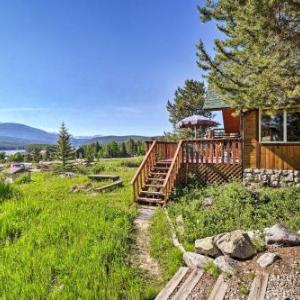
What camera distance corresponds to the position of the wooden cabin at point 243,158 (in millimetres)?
11023

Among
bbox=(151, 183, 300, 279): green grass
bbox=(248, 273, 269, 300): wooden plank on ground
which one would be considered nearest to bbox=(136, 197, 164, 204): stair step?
bbox=(151, 183, 300, 279): green grass

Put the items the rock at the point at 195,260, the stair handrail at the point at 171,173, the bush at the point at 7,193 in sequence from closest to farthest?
the rock at the point at 195,260 < the stair handrail at the point at 171,173 < the bush at the point at 7,193

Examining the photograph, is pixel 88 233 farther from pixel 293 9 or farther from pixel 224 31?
pixel 224 31

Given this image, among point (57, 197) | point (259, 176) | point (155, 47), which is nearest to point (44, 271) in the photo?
point (57, 197)

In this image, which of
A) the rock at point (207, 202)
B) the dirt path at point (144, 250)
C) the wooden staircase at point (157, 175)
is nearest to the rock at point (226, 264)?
the dirt path at point (144, 250)

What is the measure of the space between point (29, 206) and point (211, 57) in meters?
6.54

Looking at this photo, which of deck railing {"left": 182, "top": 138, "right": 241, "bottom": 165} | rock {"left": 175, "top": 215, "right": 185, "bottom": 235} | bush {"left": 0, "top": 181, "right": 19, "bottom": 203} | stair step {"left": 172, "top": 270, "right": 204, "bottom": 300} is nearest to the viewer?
stair step {"left": 172, "top": 270, "right": 204, "bottom": 300}

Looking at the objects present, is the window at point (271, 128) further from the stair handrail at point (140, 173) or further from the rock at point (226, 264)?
the rock at point (226, 264)

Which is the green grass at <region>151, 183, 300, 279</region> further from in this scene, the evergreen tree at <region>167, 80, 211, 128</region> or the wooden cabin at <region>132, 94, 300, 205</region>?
the evergreen tree at <region>167, 80, 211, 128</region>

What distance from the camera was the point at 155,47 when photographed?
1988 centimetres

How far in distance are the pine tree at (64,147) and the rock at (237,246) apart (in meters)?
17.1

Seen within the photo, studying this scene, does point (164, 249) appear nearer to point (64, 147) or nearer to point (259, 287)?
point (259, 287)

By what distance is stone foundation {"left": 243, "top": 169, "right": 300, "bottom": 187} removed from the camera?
36.1 feet

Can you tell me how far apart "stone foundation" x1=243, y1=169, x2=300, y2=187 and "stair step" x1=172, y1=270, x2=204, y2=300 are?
7.22 m
